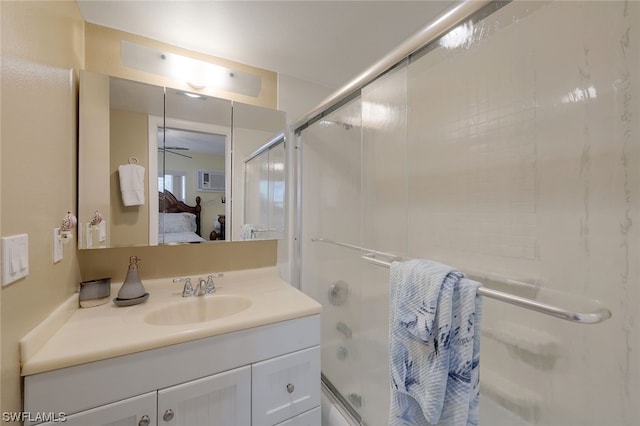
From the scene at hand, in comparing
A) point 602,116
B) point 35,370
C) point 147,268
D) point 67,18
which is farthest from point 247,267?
point 602,116

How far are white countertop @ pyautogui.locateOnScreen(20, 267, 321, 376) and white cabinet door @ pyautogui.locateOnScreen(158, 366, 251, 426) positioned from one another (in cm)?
17

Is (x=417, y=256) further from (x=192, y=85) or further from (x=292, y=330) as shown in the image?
(x=192, y=85)

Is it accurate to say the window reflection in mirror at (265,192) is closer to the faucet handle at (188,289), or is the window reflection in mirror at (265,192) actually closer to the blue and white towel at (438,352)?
the faucet handle at (188,289)

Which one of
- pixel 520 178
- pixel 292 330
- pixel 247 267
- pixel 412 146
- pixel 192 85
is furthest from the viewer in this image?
pixel 247 267

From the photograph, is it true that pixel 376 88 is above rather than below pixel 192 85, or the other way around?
below

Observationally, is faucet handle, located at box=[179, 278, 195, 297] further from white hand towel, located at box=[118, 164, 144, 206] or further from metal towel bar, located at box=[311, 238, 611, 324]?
metal towel bar, located at box=[311, 238, 611, 324]

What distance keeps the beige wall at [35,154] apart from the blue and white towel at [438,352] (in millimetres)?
1031

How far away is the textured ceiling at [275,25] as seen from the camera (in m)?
1.12

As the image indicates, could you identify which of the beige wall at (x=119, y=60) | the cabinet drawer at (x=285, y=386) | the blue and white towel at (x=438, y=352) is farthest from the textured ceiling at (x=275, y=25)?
the cabinet drawer at (x=285, y=386)

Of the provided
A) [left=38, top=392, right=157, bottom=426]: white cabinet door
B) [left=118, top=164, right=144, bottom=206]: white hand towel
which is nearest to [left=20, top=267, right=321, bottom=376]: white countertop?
[left=38, top=392, right=157, bottom=426]: white cabinet door

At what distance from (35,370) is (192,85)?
4.45ft

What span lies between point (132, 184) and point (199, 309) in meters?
0.70

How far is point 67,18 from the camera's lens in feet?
3.28

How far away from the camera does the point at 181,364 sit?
2.91 feet
